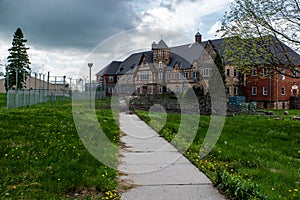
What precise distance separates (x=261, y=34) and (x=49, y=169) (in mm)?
12275

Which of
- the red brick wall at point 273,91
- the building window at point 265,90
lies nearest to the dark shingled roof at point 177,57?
the red brick wall at point 273,91

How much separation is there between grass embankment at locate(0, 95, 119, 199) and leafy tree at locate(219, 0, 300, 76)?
8.98m

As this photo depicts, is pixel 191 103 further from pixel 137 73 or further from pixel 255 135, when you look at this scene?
pixel 137 73

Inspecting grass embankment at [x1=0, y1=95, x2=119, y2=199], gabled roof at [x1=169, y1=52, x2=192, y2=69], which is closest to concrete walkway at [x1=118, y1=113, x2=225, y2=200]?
grass embankment at [x1=0, y1=95, x2=119, y2=199]

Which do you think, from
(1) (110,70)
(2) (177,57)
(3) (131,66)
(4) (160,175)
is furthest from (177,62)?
(4) (160,175)

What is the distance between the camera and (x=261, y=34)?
14.4 m

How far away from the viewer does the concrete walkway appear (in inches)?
177

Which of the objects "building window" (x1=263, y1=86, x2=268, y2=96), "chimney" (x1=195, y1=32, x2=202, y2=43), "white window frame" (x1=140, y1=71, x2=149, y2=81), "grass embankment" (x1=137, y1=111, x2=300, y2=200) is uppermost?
"chimney" (x1=195, y1=32, x2=202, y2=43)

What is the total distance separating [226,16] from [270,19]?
2.32 metres

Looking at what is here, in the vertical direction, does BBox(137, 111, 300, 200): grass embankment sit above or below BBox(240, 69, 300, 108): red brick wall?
below

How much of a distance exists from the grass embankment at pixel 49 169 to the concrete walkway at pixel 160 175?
42 cm

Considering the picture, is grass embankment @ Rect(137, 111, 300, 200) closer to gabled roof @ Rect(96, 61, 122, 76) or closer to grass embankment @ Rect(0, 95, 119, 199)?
grass embankment @ Rect(0, 95, 119, 199)

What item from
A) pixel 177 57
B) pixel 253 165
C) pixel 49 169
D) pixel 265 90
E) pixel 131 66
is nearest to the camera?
pixel 49 169

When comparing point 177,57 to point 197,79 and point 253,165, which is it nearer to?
point 197,79
